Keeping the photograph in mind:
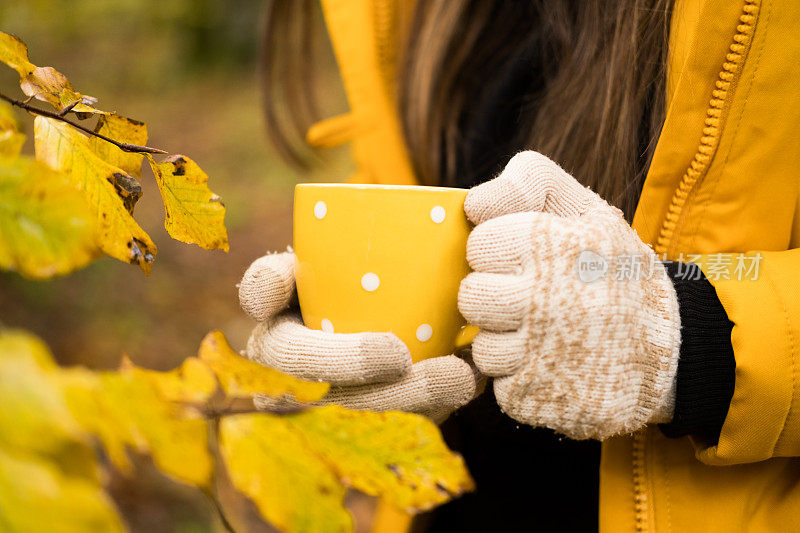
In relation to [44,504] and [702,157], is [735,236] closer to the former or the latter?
[702,157]

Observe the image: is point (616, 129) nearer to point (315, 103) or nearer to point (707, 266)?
point (707, 266)

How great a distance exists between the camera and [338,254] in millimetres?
470

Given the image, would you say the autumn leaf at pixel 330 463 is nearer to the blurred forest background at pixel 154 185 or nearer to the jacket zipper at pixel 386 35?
the jacket zipper at pixel 386 35

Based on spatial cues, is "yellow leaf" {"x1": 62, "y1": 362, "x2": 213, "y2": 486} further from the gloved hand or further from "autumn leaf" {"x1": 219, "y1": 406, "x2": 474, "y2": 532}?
the gloved hand

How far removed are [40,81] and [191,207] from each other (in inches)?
4.1

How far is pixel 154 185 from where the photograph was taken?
3.20 metres

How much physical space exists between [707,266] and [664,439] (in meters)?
0.18

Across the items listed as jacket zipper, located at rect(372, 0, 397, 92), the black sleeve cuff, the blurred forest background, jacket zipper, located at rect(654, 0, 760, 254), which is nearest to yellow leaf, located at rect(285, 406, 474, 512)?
the black sleeve cuff

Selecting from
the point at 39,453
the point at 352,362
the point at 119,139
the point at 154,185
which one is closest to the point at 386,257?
the point at 352,362

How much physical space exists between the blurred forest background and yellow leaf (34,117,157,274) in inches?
52.9

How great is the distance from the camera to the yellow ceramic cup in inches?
18.0

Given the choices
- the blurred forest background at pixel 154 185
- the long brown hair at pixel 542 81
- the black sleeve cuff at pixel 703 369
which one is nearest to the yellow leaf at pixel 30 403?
the black sleeve cuff at pixel 703 369

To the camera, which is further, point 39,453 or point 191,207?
point 191,207

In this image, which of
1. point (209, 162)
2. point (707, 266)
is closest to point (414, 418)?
point (707, 266)
